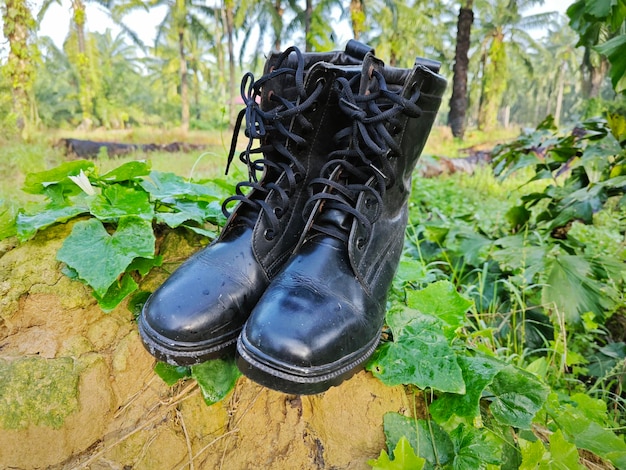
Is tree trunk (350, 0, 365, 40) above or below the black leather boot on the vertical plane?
above

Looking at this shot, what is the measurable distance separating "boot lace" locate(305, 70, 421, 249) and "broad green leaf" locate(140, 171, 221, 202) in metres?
0.63

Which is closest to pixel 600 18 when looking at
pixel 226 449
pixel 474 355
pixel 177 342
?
pixel 474 355

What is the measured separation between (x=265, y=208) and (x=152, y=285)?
481 mm

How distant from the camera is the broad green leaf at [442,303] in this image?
3.56ft

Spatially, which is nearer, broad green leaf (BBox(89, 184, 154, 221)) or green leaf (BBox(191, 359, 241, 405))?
green leaf (BBox(191, 359, 241, 405))

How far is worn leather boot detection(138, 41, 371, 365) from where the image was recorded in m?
0.86

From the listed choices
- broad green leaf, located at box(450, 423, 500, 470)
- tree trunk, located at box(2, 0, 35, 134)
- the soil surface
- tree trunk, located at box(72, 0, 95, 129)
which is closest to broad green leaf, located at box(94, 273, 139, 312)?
the soil surface

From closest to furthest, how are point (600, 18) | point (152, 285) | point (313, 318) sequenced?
point (313, 318) < point (152, 285) < point (600, 18)

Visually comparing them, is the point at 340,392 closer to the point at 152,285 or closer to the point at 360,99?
the point at 152,285

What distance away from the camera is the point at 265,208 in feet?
3.41

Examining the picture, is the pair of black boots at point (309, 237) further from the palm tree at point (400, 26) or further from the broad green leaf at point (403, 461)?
the palm tree at point (400, 26)

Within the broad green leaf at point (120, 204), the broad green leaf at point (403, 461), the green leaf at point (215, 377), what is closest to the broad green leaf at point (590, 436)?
the broad green leaf at point (403, 461)

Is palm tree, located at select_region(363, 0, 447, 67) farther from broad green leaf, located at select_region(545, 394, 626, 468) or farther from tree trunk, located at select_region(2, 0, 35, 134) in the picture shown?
broad green leaf, located at select_region(545, 394, 626, 468)

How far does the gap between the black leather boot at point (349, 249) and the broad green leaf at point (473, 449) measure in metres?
0.29
